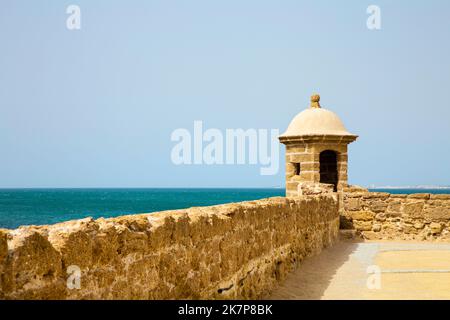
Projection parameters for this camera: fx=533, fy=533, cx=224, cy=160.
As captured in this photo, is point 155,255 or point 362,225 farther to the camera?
point 362,225

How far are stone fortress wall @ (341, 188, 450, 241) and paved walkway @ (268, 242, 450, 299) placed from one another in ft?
5.98

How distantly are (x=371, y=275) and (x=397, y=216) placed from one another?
18.8 feet

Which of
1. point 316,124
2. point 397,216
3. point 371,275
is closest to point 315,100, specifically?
point 316,124

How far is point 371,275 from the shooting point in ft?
25.4

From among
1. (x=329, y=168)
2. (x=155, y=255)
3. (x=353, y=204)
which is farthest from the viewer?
(x=329, y=168)

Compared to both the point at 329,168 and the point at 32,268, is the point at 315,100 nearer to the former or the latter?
the point at 329,168

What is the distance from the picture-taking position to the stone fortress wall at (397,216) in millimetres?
12820

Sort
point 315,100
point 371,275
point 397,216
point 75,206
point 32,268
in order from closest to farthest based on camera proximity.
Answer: point 32,268, point 371,275, point 397,216, point 315,100, point 75,206

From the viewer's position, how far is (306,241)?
9.20m

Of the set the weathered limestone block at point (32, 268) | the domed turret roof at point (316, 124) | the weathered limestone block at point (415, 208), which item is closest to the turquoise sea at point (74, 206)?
the domed turret roof at point (316, 124)

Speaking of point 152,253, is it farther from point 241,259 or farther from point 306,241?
point 306,241

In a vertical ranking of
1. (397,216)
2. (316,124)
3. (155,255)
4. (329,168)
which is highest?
(316,124)

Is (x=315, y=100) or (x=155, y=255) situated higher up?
(x=315, y=100)
